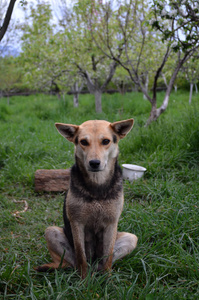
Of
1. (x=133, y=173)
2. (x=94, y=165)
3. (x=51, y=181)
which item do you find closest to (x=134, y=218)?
(x=133, y=173)

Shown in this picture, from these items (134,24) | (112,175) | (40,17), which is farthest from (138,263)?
(40,17)

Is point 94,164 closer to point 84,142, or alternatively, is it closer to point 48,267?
point 84,142

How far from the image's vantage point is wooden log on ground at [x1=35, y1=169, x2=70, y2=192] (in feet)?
15.3

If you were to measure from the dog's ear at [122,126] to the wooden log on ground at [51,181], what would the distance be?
2266mm

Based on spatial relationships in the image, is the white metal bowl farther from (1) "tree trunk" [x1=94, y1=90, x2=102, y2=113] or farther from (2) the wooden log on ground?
(1) "tree trunk" [x1=94, y1=90, x2=102, y2=113]

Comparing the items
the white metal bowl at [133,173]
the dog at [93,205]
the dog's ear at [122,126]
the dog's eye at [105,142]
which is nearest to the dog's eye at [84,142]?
the dog at [93,205]

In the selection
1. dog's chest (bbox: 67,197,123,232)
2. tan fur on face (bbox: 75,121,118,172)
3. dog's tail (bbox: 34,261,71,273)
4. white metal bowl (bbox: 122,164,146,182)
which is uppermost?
tan fur on face (bbox: 75,121,118,172)

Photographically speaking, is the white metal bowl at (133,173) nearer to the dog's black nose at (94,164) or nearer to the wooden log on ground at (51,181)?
the wooden log on ground at (51,181)

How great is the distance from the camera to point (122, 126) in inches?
104

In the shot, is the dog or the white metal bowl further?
the white metal bowl

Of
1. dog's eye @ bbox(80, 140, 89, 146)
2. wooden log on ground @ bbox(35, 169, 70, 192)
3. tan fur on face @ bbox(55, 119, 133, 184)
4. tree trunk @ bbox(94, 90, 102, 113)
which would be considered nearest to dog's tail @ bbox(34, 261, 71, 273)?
tan fur on face @ bbox(55, 119, 133, 184)

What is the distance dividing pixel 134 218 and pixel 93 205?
1194mm

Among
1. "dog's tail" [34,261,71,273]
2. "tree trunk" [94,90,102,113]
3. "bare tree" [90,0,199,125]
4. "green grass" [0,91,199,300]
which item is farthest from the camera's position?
"tree trunk" [94,90,102,113]

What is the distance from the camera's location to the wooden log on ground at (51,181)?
15.3ft
